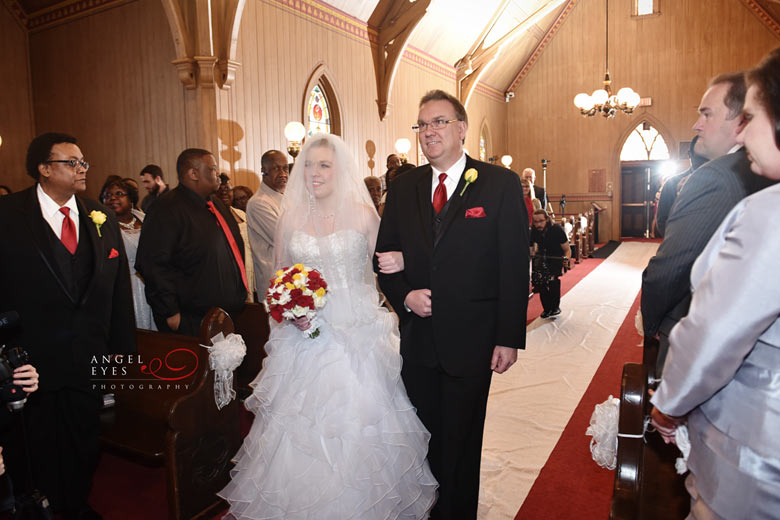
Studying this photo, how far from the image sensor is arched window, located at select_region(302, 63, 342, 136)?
9055 millimetres

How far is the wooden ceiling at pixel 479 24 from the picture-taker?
29.8 ft

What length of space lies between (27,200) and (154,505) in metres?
1.78

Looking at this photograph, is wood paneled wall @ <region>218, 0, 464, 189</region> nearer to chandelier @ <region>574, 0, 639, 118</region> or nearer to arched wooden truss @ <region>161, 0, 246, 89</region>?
arched wooden truss @ <region>161, 0, 246, 89</region>

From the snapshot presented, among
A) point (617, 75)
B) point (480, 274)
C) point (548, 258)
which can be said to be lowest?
point (548, 258)

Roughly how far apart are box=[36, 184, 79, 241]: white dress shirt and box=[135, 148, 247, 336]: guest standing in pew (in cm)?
56

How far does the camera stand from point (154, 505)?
119 inches

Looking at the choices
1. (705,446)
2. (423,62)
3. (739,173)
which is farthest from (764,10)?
(705,446)

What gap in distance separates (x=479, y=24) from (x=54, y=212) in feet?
40.4

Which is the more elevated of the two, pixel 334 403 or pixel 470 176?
pixel 470 176

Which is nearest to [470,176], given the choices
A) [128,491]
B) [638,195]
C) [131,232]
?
[128,491]

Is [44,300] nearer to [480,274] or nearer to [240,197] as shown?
[480,274]

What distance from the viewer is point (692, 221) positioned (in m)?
1.97

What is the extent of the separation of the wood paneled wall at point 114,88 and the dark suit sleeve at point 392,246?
6111 mm

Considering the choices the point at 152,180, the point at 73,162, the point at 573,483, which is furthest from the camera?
the point at 152,180
